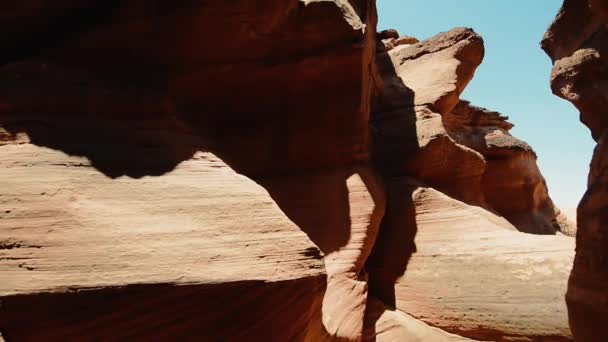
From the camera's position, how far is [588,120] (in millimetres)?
3119

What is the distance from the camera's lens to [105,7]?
5.18m

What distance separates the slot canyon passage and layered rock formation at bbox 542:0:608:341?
1 cm

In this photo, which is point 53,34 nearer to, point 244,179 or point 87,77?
point 87,77

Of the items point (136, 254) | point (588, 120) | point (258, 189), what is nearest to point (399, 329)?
point (258, 189)

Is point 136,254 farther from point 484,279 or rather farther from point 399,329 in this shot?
point 484,279

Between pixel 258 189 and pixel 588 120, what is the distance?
2.82m

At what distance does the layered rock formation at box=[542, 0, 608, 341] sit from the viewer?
2.14 meters

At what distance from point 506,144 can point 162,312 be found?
10131 mm

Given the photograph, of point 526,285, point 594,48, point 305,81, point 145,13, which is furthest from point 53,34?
point 526,285

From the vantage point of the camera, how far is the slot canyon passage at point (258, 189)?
274 centimetres

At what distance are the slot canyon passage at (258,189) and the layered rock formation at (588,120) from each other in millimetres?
15

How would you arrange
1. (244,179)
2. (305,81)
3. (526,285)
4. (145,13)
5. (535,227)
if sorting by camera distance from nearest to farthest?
(244,179) < (526,285) < (145,13) < (305,81) < (535,227)

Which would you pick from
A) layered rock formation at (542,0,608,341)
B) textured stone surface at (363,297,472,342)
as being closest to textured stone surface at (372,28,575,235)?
textured stone surface at (363,297,472,342)

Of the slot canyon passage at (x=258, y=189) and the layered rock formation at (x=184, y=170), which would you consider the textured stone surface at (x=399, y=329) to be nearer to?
the slot canyon passage at (x=258, y=189)
